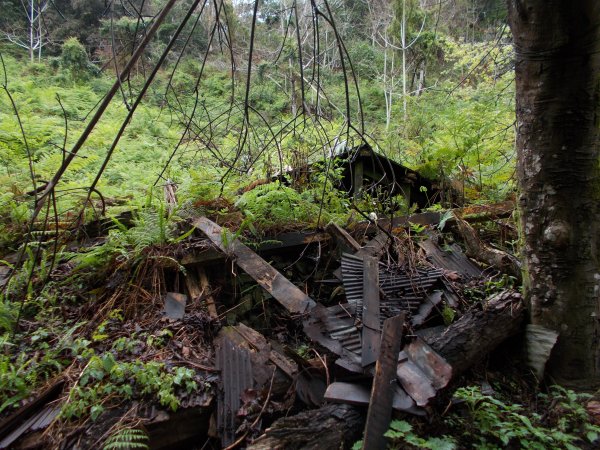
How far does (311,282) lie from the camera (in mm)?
4066

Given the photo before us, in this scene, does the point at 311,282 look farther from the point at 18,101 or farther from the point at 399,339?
the point at 18,101

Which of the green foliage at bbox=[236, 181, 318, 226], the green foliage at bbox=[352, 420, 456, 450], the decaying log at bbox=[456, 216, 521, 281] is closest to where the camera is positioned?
the green foliage at bbox=[352, 420, 456, 450]

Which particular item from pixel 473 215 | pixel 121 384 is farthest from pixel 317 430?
pixel 473 215

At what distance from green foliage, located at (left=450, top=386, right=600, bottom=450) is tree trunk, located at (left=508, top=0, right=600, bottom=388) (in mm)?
516

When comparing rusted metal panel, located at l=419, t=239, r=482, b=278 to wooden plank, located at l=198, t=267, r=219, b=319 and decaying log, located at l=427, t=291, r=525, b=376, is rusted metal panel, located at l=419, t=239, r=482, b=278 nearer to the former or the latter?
decaying log, located at l=427, t=291, r=525, b=376

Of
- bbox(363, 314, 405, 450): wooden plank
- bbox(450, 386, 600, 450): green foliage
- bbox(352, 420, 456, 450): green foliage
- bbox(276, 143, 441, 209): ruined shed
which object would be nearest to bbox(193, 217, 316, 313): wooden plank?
bbox(363, 314, 405, 450): wooden plank

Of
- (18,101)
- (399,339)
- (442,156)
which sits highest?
(18,101)

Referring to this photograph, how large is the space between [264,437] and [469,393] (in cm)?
142

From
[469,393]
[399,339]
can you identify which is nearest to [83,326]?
[399,339]

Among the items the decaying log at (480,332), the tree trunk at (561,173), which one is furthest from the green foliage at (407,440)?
the tree trunk at (561,173)

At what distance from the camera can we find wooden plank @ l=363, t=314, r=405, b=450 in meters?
2.15

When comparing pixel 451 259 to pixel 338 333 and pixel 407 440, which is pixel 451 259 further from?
pixel 407 440

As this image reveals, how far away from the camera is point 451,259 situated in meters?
4.10

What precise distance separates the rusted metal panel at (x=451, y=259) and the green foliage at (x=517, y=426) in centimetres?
156
